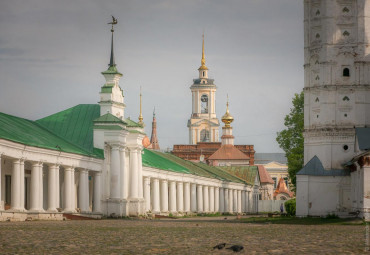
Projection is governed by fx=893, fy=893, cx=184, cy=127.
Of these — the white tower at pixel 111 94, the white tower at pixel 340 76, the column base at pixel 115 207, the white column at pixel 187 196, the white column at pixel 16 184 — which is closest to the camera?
the white column at pixel 16 184

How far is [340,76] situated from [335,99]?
1623mm

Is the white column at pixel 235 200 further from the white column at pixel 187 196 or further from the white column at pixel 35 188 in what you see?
the white column at pixel 35 188

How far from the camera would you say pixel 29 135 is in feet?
157

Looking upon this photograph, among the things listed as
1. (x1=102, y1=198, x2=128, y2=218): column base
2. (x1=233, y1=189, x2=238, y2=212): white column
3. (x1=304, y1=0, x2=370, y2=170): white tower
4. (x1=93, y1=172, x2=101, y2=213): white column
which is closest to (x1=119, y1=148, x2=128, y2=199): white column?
(x1=102, y1=198, x2=128, y2=218): column base

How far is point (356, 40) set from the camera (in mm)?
60969

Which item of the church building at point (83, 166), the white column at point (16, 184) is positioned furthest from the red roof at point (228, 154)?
the white column at point (16, 184)

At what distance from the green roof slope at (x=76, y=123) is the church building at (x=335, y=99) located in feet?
48.3

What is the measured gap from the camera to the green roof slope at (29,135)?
44253 mm

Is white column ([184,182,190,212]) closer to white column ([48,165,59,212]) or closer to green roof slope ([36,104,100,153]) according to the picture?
green roof slope ([36,104,100,153])

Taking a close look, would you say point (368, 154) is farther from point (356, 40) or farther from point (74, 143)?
point (74, 143)

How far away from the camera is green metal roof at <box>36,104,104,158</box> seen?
197 ft

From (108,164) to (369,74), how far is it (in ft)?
61.9

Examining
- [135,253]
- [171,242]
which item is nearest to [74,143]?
[171,242]

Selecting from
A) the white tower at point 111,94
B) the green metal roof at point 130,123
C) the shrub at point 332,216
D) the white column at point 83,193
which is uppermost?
the white tower at point 111,94
